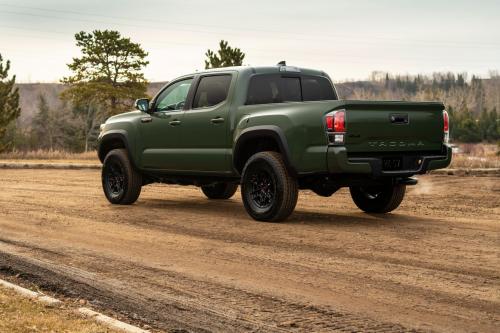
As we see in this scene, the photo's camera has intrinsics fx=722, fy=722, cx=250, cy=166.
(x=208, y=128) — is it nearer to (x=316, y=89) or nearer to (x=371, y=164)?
(x=316, y=89)

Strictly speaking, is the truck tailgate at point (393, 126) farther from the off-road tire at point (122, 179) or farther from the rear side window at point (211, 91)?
the off-road tire at point (122, 179)

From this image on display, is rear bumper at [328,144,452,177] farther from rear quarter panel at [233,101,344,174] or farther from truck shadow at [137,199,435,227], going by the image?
truck shadow at [137,199,435,227]

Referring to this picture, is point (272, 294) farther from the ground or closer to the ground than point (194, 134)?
closer to the ground

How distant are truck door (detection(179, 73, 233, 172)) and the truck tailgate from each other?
7.00 feet

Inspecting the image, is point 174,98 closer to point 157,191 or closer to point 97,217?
point 97,217

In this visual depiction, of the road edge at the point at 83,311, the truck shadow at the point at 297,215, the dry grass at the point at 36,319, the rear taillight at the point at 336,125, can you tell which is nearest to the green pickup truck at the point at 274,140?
the rear taillight at the point at 336,125

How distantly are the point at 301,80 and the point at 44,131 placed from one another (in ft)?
296

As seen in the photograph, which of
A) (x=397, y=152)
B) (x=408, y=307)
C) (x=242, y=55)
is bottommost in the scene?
(x=408, y=307)

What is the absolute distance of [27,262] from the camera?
724 cm

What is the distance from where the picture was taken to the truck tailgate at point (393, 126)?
9.08 m

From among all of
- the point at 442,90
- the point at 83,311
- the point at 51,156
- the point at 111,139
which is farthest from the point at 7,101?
the point at 442,90

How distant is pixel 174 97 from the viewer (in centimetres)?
1173

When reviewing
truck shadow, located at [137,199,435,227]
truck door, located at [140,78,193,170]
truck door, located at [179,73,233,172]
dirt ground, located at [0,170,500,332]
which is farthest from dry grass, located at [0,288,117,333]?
truck door, located at [140,78,193,170]

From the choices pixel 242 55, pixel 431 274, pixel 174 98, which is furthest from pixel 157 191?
pixel 242 55
